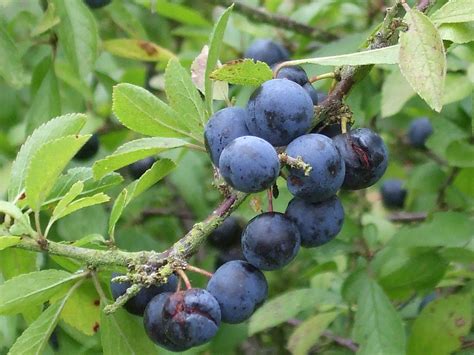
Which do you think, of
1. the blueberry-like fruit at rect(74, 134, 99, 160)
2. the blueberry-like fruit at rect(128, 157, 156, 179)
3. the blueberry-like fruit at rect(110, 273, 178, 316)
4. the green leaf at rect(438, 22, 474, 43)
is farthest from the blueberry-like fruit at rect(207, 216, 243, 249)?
the green leaf at rect(438, 22, 474, 43)

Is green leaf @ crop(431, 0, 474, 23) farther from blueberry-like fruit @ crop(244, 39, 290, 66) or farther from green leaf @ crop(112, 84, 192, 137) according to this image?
blueberry-like fruit @ crop(244, 39, 290, 66)

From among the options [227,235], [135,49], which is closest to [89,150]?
[135,49]

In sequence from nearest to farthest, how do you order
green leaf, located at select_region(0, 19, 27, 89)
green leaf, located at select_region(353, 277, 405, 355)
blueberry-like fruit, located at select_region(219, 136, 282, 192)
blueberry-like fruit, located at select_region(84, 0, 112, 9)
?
blueberry-like fruit, located at select_region(219, 136, 282, 192), green leaf, located at select_region(353, 277, 405, 355), green leaf, located at select_region(0, 19, 27, 89), blueberry-like fruit, located at select_region(84, 0, 112, 9)

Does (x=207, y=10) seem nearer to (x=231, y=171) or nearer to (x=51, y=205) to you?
(x=51, y=205)

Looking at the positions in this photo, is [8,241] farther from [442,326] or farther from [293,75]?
[442,326]

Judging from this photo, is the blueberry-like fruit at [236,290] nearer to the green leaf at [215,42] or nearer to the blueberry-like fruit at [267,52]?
the green leaf at [215,42]

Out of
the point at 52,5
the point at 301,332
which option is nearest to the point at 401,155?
the point at 301,332
